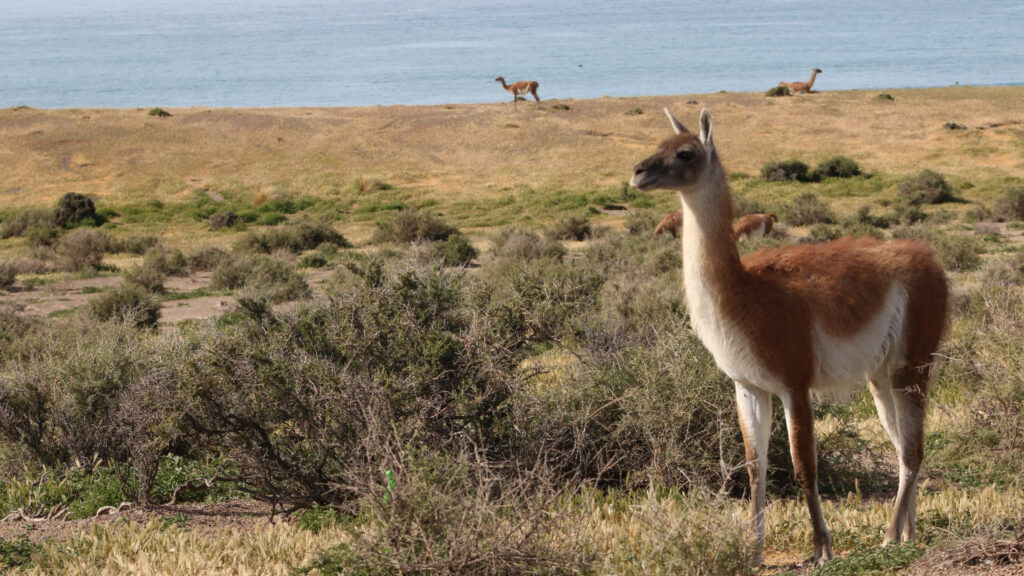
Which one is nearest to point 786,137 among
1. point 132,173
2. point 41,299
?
point 132,173

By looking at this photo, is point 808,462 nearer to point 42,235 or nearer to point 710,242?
point 710,242

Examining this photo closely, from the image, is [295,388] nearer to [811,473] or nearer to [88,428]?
[88,428]

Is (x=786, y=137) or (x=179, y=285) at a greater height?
(x=786, y=137)

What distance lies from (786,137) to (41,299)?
3244 centimetres

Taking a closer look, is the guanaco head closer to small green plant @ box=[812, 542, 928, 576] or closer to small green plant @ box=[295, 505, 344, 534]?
small green plant @ box=[812, 542, 928, 576]

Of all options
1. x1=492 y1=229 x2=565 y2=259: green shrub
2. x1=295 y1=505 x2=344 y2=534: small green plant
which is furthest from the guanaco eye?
x1=492 y1=229 x2=565 y2=259: green shrub

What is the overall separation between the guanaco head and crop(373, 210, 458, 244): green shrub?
67.2 feet

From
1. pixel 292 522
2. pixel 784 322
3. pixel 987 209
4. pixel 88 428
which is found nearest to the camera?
pixel 784 322

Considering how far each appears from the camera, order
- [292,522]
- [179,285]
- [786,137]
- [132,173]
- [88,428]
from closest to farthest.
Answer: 1. [292,522]
2. [88,428]
3. [179,285]
4. [132,173]
5. [786,137]

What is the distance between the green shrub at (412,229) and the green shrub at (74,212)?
10297mm

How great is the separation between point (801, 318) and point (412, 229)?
2125 cm

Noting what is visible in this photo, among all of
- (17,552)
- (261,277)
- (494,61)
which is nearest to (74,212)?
(261,277)

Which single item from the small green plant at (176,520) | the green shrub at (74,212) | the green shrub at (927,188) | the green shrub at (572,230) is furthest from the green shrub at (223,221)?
the small green plant at (176,520)

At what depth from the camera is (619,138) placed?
43812 mm
